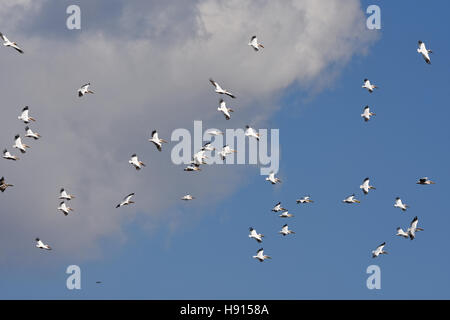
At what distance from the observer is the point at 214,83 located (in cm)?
9394

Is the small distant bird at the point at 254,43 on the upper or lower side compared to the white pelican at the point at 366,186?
upper

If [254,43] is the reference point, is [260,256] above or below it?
below

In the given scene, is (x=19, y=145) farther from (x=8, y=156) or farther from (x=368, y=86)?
(x=368, y=86)

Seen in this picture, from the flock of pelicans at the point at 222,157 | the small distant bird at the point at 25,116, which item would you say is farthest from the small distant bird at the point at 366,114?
the small distant bird at the point at 25,116

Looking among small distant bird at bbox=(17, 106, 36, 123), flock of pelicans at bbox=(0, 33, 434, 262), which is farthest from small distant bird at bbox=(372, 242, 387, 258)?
small distant bird at bbox=(17, 106, 36, 123)

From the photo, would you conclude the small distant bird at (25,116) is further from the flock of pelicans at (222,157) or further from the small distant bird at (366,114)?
the small distant bird at (366,114)

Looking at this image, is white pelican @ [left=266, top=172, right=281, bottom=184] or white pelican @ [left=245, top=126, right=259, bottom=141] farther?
white pelican @ [left=266, top=172, right=281, bottom=184]

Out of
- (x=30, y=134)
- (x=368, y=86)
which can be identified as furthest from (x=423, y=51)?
(x=30, y=134)

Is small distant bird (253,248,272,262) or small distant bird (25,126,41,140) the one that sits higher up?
small distant bird (25,126,41,140)

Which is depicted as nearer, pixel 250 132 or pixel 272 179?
pixel 250 132

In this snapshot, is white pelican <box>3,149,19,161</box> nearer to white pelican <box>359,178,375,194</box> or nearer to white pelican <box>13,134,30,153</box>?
white pelican <box>13,134,30,153</box>

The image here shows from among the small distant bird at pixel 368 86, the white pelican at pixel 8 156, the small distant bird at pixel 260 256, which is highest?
the small distant bird at pixel 368 86
